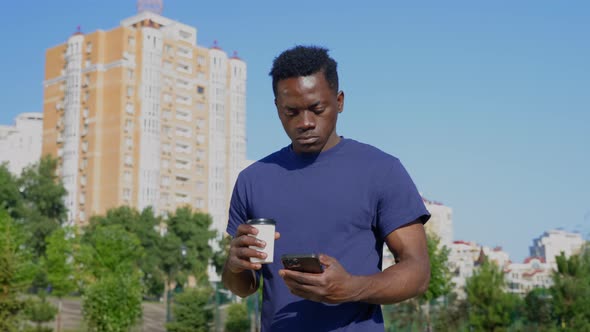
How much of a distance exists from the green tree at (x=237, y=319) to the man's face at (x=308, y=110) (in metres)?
22.8

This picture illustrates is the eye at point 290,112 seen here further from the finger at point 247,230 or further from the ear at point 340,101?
the finger at point 247,230

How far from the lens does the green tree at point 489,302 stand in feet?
63.7

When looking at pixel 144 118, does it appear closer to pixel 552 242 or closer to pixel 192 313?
pixel 192 313

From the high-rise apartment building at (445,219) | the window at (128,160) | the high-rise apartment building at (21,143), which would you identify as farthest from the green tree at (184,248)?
the high-rise apartment building at (445,219)

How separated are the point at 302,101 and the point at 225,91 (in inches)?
2797

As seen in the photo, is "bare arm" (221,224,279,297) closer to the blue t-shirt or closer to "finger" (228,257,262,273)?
"finger" (228,257,262,273)

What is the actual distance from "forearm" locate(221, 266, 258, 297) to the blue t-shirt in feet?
0.35

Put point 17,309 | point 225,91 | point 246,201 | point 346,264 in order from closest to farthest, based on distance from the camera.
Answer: point 346,264 → point 246,201 → point 17,309 → point 225,91

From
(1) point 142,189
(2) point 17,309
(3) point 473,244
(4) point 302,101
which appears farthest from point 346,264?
(3) point 473,244

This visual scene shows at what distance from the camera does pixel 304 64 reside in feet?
8.43

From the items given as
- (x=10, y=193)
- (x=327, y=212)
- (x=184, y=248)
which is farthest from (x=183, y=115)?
(x=327, y=212)

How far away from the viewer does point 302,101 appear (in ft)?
8.30

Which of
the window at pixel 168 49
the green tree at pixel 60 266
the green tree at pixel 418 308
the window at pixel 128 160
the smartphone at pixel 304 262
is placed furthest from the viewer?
the window at pixel 168 49

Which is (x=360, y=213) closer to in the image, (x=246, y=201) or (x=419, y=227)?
(x=419, y=227)
